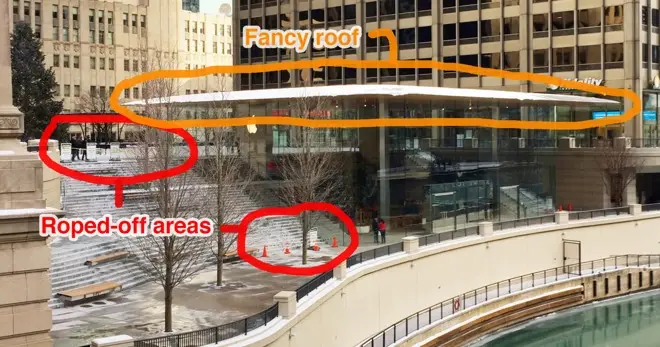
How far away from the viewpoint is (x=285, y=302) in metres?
22.2

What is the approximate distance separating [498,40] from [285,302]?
2007 inches

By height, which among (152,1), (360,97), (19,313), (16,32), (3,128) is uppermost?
(152,1)

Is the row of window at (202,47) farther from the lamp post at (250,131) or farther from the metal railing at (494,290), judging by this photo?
the metal railing at (494,290)

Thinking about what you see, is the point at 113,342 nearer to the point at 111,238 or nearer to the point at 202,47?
the point at 111,238

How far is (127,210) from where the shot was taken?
38812 mm

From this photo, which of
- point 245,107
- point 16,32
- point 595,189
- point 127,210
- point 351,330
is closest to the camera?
point 351,330

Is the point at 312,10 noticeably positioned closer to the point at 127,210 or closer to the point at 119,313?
the point at 127,210

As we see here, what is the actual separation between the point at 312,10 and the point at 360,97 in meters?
37.8

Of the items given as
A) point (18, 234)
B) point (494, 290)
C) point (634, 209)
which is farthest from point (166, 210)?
point (634, 209)

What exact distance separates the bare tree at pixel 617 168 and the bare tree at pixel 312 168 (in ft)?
75.7

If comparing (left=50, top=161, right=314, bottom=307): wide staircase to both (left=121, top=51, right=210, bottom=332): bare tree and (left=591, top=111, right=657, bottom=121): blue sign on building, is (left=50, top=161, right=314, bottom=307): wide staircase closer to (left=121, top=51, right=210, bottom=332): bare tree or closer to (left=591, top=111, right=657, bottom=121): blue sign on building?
(left=121, top=51, right=210, bottom=332): bare tree

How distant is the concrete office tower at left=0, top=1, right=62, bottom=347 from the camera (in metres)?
12.4

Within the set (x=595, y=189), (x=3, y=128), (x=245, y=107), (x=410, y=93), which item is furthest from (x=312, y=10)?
(x=3, y=128)

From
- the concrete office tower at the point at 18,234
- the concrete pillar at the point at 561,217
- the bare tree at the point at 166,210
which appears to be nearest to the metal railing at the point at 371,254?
the bare tree at the point at 166,210
